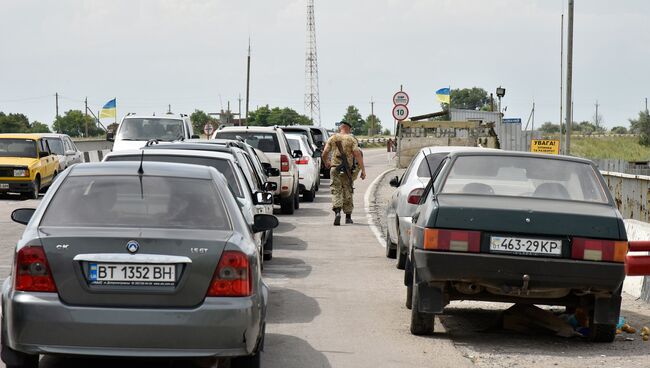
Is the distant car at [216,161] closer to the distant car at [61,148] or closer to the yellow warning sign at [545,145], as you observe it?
the distant car at [61,148]

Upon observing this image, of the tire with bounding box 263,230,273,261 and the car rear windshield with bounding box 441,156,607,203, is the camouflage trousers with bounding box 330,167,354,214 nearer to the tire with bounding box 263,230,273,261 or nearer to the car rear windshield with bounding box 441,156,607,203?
the tire with bounding box 263,230,273,261

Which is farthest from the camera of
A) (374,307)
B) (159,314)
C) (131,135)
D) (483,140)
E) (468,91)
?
(468,91)

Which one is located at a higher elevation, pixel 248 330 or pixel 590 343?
pixel 248 330

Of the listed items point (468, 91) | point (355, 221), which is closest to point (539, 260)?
point (355, 221)

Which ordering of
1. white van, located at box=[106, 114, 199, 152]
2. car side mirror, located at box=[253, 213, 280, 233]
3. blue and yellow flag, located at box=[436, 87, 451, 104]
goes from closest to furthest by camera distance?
car side mirror, located at box=[253, 213, 280, 233] → white van, located at box=[106, 114, 199, 152] → blue and yellow flag, located at box=[436, 87, 451, 104]

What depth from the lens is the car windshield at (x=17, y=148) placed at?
31375 millimetres

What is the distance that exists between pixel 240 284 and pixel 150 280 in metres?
0.53

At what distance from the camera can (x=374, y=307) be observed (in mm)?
11445

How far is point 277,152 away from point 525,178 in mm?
14707

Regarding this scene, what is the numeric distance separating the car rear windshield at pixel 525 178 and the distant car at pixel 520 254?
25 centimetres

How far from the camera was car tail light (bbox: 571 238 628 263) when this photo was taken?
29.6 ft

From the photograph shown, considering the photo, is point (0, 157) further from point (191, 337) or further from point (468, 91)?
point (468, 91)

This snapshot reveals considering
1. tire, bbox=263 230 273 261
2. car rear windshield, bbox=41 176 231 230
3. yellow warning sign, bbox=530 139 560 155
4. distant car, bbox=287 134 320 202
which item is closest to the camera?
car rear windshield, bbox=41 176 231 230

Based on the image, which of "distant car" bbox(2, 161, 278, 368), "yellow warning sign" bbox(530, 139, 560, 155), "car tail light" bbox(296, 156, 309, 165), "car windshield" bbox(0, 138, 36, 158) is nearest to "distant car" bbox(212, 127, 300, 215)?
"car tail light" bbox(296, 156, 309, 165)
